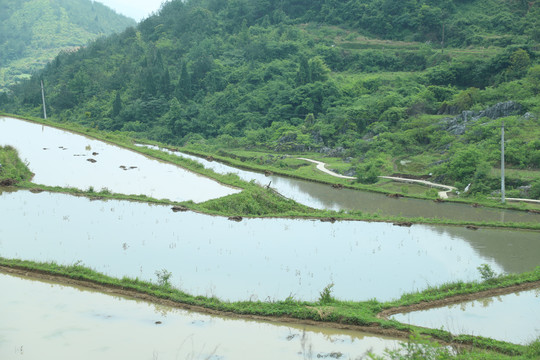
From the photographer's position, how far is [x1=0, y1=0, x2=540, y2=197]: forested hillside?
1041 inches

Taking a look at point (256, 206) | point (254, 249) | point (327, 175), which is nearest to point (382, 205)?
point (256, 206)

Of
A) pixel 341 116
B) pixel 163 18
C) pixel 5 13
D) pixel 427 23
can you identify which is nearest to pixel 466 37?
pixel 427 23

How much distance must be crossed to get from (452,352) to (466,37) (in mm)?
41376

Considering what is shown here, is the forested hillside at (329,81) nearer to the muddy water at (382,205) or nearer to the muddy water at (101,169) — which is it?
the muddy water at (382,205)

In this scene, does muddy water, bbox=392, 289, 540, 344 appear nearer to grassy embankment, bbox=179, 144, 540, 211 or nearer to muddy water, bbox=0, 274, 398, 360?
muddy water, bbox=0, 274, 398, 360

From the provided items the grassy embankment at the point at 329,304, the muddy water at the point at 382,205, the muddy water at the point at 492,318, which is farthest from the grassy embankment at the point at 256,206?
the muddy water at the point at 492,318

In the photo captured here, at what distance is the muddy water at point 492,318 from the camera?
7.77m

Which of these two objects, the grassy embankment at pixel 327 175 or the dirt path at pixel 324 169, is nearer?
the grassy embankment at pixel 327 175

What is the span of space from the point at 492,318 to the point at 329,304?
7.93 ft

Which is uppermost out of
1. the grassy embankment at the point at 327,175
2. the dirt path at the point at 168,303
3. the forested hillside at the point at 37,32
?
the forested hillside at the point at 37,32

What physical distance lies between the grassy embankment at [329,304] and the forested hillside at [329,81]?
10.6 meters

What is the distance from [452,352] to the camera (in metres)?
7.01

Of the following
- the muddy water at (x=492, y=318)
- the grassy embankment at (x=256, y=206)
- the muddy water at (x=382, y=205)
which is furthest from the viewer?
the muddy water at (x=382, y=205)

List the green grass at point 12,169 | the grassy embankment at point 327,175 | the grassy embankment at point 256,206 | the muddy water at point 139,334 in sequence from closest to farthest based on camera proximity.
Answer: the muddy water at point 139,334
the grassy embankment at point 256,206
the green grass at point 12,169
the grassy embankment at point 327,175
